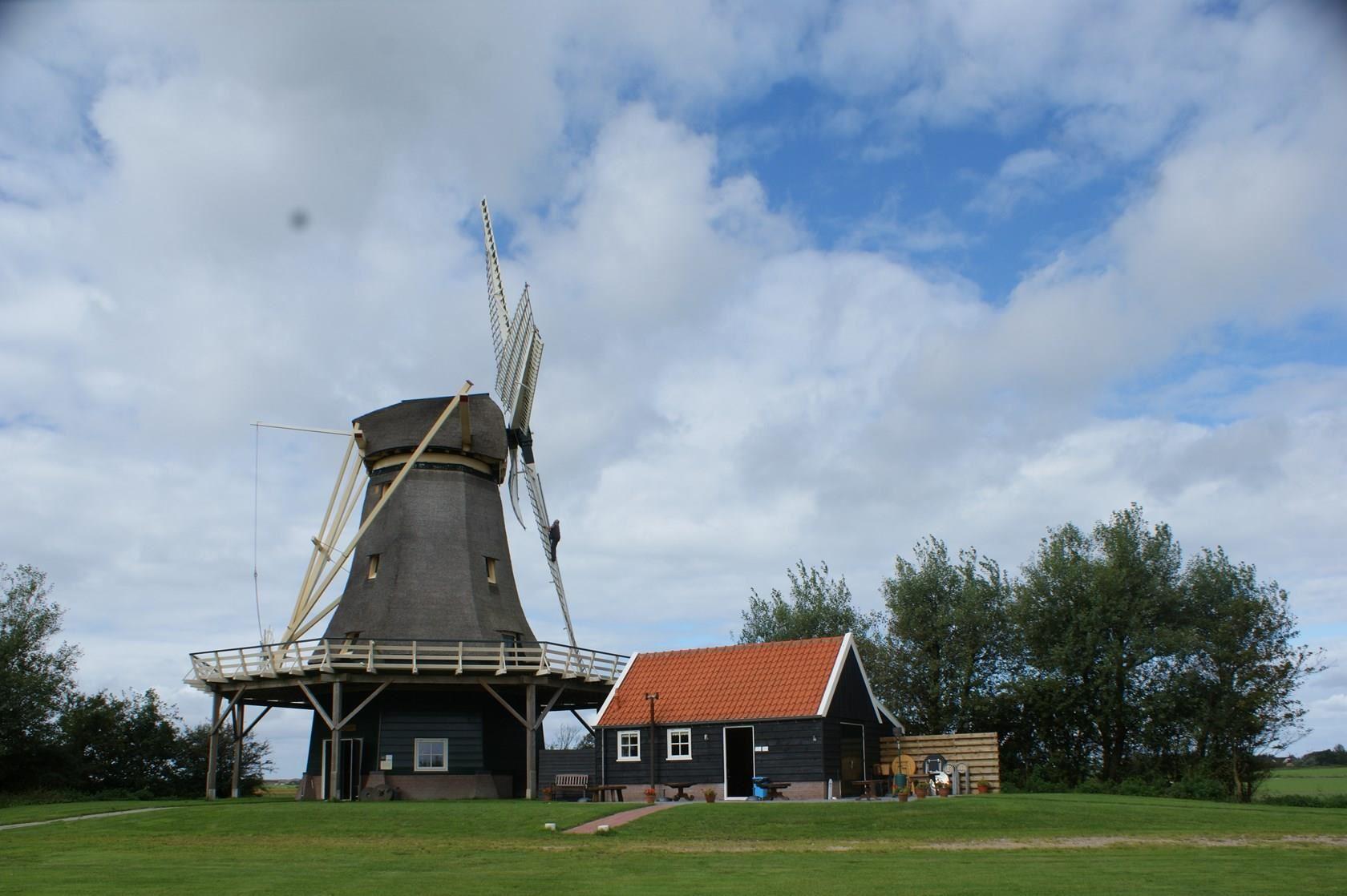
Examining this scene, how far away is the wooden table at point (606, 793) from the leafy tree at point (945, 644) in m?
12.5

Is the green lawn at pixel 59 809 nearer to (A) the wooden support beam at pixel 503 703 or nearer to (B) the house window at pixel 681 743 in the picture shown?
(A) the wooden support beam at pixel 503 703

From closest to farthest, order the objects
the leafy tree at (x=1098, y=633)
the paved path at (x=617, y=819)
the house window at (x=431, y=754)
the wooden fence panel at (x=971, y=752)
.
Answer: the paved path at (x=617, y=819) → the wooden fence panel at (x=971, y=752) → the house window at (x=431, y=754) → the leafy tree at (x=1098, y=633)

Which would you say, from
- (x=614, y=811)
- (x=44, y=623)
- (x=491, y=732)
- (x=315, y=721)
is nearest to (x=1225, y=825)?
(x=614, y=811)

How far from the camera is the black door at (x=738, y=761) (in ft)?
84.8

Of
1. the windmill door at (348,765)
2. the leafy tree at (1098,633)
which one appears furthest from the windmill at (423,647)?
the leafy tree at (1098,633)

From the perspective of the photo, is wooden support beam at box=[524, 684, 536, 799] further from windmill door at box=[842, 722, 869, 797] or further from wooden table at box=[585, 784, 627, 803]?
windmill door at box=[842, 722, 869, 797]

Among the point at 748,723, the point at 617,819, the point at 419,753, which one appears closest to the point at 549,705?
the point at 419,753

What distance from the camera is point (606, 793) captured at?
26.9 m

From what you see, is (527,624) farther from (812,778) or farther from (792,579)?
(792,579)

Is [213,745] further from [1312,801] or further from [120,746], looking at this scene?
[1312,801]

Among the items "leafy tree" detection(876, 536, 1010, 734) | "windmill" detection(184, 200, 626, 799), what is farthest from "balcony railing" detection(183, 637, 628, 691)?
"leafy tree" detection(876, 536, 1010, 734)

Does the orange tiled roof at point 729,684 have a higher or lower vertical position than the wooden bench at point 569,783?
higher

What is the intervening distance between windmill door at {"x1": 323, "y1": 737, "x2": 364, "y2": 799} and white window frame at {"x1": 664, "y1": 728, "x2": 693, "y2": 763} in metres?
7.51

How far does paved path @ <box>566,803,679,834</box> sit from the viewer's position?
61.9 feet
